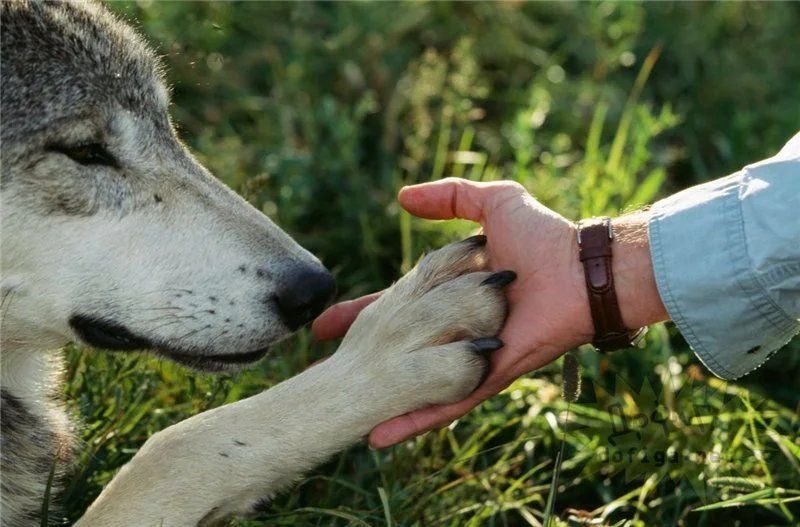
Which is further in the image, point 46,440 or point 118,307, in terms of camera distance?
point 46,440

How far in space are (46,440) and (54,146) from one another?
86 centimetres

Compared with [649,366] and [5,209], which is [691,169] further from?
[5,209]

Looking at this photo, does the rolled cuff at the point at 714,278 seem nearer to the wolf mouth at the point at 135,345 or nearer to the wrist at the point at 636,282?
the wrist at the point at 636,282


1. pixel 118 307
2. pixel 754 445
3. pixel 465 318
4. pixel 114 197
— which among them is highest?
pixel 114 197

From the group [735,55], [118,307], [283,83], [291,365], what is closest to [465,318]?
[118,307]

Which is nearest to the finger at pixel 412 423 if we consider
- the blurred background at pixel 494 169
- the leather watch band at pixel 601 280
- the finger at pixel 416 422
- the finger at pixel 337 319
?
the finger at pixel 416 422

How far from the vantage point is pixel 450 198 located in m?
3.24

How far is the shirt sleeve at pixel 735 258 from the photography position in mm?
2857

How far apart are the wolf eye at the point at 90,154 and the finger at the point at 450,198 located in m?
0.83

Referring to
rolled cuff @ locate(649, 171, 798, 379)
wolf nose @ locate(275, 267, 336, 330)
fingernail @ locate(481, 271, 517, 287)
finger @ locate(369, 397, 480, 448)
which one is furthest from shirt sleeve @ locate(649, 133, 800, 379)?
wolf nose @ locate(275, 267, 336, 330)

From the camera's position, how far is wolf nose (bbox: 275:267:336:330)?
9.51 ft

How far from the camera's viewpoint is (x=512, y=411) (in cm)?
387

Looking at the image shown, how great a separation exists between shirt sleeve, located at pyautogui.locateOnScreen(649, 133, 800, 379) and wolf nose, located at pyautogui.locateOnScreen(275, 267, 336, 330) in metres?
0.87

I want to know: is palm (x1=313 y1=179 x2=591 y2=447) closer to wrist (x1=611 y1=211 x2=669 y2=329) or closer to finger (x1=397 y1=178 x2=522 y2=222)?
finger (x1=397 y1=178 x2=522 y2=222)
